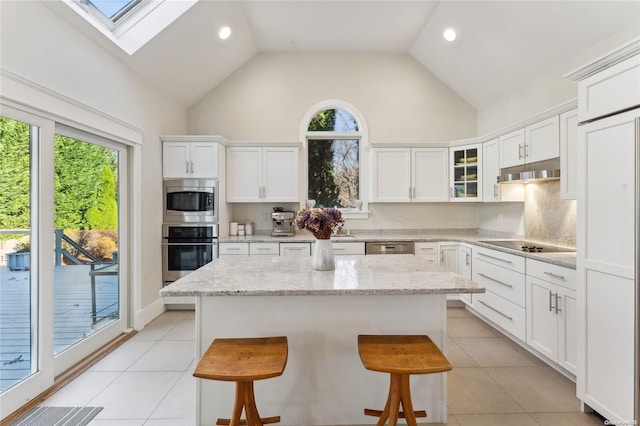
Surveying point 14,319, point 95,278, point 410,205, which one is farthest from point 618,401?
point 95,278

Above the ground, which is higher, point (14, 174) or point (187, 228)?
point (14, 174)

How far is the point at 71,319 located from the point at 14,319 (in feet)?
2.12

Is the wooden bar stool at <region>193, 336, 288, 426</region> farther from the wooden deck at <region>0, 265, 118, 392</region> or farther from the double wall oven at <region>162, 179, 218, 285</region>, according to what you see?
the double wall oven at <region>162, 179, 218, 285</region>

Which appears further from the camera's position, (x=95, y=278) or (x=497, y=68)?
(x=497, y=68)

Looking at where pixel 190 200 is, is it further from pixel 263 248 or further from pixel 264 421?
pixel 264 421

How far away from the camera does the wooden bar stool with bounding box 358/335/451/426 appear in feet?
4.96

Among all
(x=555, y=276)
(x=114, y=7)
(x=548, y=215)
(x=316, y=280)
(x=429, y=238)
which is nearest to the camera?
(x=316, y=280)

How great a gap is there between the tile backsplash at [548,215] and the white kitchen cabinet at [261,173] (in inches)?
115

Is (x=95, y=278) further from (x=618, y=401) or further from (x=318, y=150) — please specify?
(x=618, y=401)

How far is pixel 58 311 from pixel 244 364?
2.10 m

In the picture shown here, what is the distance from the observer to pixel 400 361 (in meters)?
1.56

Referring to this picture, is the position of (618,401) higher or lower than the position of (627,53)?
lower

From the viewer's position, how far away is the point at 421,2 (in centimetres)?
376

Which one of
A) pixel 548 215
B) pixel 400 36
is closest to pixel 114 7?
pixel 400 36
